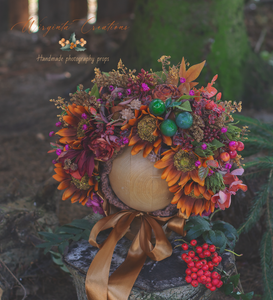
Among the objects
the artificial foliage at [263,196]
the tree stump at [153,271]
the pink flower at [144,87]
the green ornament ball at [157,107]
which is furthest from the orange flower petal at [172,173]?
the artificial foliage at [263,196]

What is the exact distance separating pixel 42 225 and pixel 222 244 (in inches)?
49.1

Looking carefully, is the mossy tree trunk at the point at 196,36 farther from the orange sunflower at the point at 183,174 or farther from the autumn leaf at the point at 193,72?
the orange sunflower at the point at 183,174

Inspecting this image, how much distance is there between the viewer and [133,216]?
4.76 feet

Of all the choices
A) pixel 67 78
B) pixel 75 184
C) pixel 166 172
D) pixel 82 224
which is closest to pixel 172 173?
pixel 166 172

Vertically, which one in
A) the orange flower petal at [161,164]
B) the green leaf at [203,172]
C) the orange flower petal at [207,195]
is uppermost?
the green leaf at [203,172]

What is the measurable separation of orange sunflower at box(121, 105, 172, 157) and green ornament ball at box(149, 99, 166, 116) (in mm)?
25

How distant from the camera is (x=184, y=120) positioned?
1.15 metres

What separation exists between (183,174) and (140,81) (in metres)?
0.44

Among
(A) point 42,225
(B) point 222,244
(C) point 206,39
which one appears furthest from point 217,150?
(C) point 206,39

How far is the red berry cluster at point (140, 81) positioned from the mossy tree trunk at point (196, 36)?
1891 millimetres

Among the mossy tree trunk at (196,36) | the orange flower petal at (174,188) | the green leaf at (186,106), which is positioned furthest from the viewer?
the mossy tree trunk at (196,36)

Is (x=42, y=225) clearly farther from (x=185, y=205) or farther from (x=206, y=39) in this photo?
(x=206, y=39)

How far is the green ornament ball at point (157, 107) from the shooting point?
1.16 meters

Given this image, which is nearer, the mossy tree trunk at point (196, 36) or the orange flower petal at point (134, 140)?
the orange flower petal at point (134, 140)
